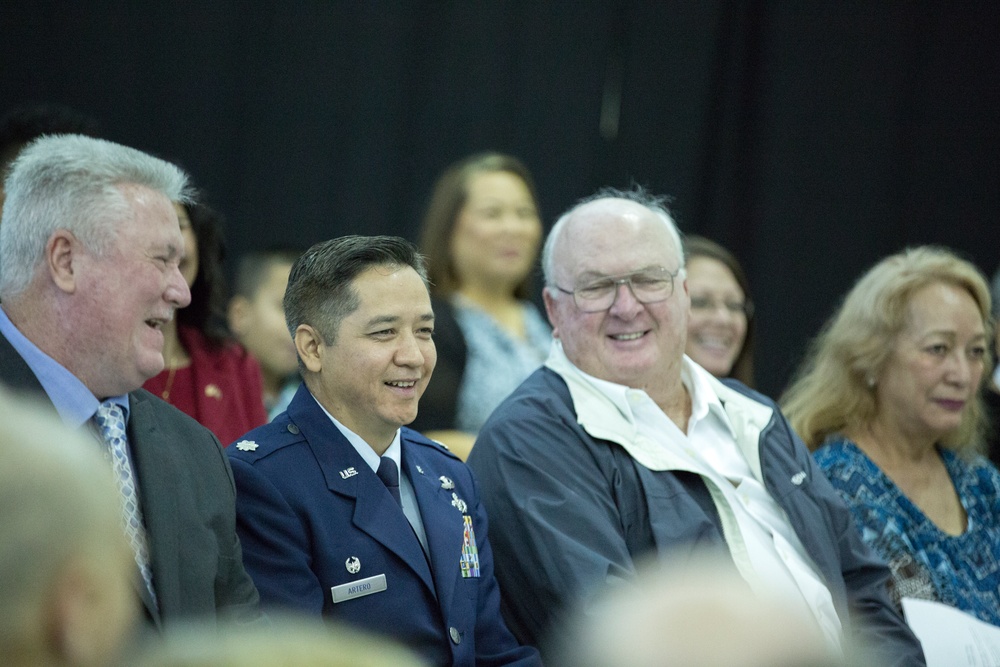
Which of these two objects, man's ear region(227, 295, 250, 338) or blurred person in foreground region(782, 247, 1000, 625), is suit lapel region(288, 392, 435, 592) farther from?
man's ear region(227, 295, 250, 338)

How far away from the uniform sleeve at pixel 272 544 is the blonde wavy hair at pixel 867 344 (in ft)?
5.74

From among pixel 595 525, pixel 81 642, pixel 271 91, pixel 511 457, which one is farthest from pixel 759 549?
pixel 271 91

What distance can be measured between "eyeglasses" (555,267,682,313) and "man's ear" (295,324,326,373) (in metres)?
0.80

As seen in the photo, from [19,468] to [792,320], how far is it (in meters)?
4.67

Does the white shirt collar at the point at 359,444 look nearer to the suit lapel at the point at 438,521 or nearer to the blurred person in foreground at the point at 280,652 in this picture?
the suit lapel at the point at 438,521

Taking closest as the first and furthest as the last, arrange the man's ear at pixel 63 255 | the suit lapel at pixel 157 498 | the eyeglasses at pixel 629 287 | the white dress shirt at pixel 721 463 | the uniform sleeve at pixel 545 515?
the suit lapel at pixel 157 498, the man's ear at pixel 63 255, the uniform sleeve at pixel 545 515, the white dress shirt at pixel 721 463, the eyeglasses at pixel 629 287

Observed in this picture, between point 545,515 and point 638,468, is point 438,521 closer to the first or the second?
point 545,515

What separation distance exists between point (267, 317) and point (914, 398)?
219 centimetres

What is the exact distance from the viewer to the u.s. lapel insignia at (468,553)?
2.24 m

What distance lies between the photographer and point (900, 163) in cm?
527

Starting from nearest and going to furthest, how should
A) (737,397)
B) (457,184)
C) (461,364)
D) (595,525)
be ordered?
(595,525), (737,397), (461,364), (457,184)

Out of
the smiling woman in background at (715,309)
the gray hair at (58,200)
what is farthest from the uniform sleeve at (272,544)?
the smiling woman in background at (715,309)

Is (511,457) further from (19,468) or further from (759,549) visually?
(19,468)

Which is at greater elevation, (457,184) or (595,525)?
(457,184)
